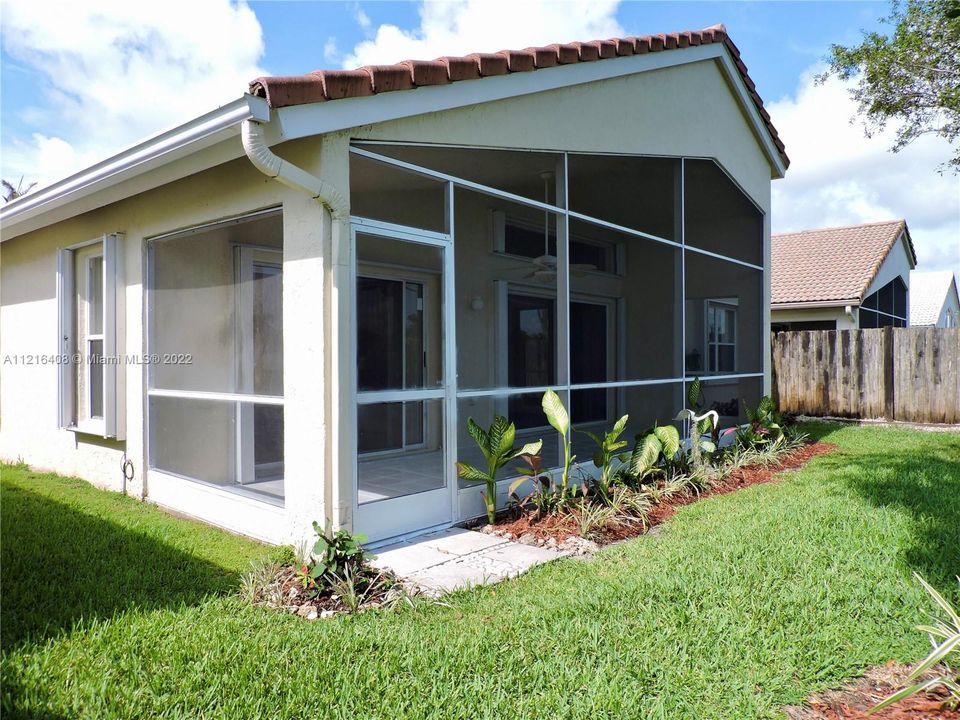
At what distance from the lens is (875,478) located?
6559 millimetres

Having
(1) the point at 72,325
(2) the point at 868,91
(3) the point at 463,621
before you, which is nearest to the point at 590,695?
(3) the point at 463,621

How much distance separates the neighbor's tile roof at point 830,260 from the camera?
14805 mm

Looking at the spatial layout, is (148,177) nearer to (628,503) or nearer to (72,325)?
(72,325)

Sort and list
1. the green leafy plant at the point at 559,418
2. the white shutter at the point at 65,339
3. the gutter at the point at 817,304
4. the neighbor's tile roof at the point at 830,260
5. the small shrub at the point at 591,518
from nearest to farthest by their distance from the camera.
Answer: the small shrub at the point at 591,518 < the green leafy plant at the point at 559,418 < the white shutter at the point at 65,339 < the gutter at the point at 817,304 < the neighbor's tile roof at the point at 830,260

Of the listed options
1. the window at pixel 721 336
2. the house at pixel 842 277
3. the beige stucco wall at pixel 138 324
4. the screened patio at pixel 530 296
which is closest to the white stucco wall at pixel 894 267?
the house at pixel 842 277

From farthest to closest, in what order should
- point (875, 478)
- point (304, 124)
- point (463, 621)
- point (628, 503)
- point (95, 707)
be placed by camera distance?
point (875, 478) < point (628, 503) < point (304, 124) < point (463, 621) < point (95, 707)

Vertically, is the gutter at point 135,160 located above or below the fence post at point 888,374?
above

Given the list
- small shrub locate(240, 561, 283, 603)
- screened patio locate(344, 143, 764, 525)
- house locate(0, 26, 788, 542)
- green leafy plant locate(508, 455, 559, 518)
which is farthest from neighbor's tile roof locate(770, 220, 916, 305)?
small shrub locate(240, 561, 283, 603)

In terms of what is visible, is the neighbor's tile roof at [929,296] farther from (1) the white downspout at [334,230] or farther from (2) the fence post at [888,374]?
(1) the white downspout at [334,230]

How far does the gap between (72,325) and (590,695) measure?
642 centimetres

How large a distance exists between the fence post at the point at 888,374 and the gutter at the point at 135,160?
460 inches

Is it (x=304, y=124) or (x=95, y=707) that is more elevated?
(x=304, y=124)

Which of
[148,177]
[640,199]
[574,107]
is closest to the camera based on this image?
[148,177]

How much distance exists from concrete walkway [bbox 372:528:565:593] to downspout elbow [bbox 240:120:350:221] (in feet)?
7.34
